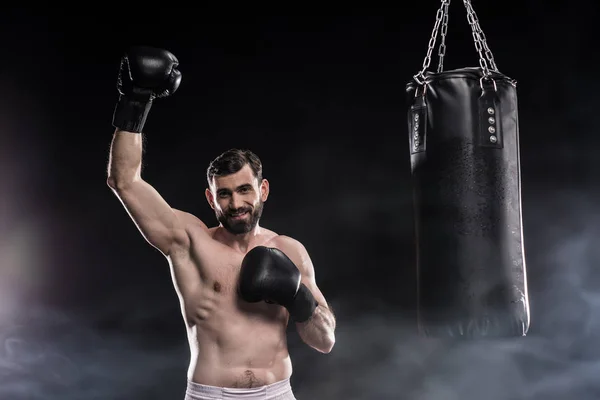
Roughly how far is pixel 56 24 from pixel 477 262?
2.72 m

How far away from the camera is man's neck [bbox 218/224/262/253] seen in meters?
2.37

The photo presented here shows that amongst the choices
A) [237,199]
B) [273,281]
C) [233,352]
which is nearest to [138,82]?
[237,199]

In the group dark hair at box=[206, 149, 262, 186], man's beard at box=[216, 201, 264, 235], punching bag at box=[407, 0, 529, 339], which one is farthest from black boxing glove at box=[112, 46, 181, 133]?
punching bag at box=[407, 0, 529, 339]

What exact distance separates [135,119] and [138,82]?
0.11 metres

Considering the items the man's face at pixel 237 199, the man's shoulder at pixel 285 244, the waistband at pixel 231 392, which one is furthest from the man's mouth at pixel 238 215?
the waistband at pixel 231 392

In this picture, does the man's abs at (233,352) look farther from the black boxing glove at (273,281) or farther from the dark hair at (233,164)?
the dark hair at (233,164)

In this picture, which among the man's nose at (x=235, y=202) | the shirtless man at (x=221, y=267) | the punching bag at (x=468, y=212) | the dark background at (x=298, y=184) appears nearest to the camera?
the punching bag at (x=468, y=212)

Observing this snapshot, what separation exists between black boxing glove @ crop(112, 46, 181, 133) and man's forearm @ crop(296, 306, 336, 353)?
2.78 ft

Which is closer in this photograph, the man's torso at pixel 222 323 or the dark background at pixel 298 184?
the man's torso at pixel 222 323

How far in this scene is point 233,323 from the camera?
2.24m

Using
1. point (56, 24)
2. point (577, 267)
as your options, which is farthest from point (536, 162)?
point (56, 24)

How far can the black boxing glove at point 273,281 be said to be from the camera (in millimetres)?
2156

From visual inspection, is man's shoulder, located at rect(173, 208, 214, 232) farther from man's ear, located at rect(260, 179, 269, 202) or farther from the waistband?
the waistband

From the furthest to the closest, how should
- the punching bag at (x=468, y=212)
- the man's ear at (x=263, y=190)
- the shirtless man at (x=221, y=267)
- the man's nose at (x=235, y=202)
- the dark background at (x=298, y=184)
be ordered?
the dark background at (x=298, y=184) < the man's ear at (x=263, y=190) < the man's nose at (x=235, y=202) < the shirtless man at (x=221, y=267) < the punching bag at (x=468, y=212)
